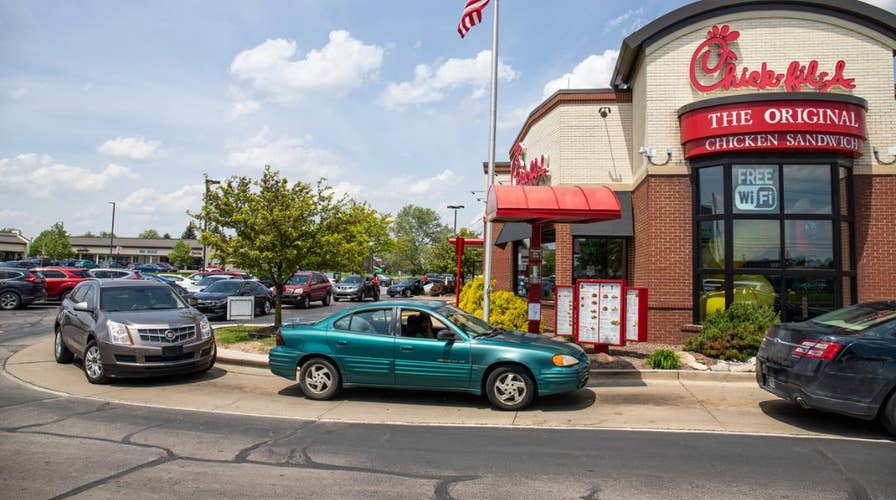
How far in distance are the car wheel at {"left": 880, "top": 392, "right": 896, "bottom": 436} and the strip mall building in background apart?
19.1 ft

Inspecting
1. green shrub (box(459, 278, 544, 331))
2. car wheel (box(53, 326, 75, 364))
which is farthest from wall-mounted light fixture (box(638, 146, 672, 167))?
car wheel (box(53, 326, 75, 364))

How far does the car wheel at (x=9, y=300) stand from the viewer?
20719 millimetres

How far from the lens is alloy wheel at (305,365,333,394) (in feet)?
26.3

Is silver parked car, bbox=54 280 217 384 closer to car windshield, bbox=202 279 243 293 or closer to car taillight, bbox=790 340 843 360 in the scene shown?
car taillight, bbox=790 340 843 360

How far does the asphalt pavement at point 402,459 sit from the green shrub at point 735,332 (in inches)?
118

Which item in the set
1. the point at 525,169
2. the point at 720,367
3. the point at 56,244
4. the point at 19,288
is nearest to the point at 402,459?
the point at 720,367

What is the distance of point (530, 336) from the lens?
837 centimetres

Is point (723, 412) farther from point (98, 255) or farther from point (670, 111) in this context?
point (98, 255)

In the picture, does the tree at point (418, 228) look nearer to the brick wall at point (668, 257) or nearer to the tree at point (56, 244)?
the tree at point (56, 244)

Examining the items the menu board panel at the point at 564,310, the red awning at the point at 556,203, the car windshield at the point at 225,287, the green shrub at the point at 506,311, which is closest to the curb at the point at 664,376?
the menu board panel at the point at 564,310

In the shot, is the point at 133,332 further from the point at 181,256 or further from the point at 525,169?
the point at 181,256

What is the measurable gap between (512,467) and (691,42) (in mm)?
11167

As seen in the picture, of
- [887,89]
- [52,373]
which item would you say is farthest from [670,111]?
[52,373]

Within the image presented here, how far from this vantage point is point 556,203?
32.2 feet
